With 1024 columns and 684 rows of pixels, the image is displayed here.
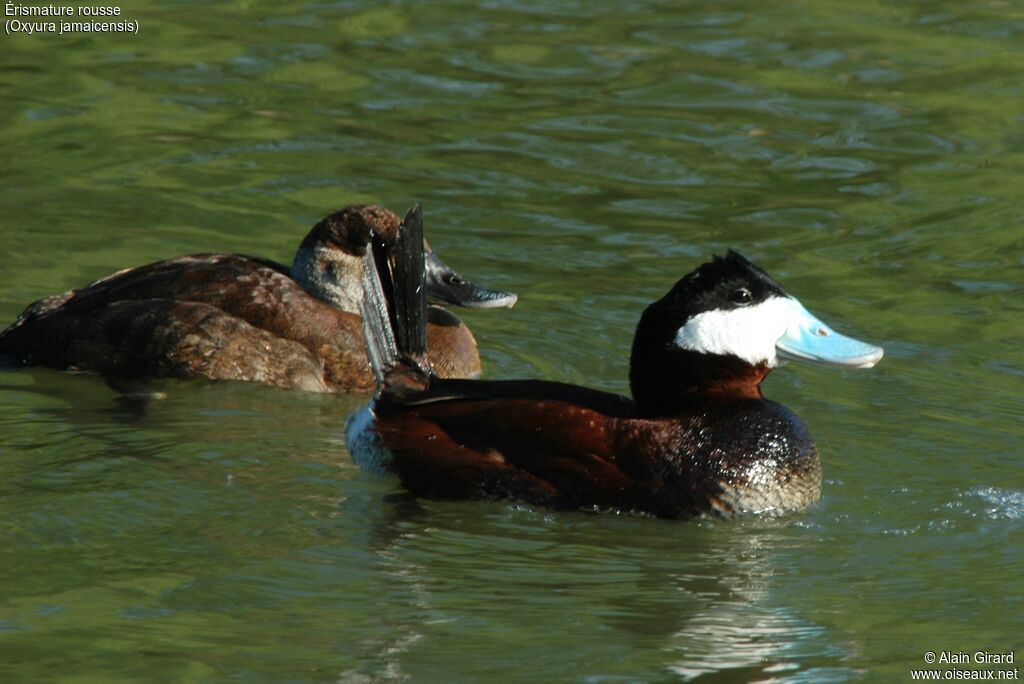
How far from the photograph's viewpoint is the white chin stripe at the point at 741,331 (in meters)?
6.63

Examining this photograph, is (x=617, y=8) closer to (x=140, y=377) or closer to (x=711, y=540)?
(x=140, y=377)

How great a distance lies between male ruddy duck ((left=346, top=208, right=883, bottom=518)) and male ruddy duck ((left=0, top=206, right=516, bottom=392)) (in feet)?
4.76

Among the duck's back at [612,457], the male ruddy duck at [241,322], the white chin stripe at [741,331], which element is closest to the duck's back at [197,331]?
the male ruddy duck at [241,322]

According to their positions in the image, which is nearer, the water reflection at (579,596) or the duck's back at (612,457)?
the water reflection at (579,596)

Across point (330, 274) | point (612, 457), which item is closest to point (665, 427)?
point (612, 457)

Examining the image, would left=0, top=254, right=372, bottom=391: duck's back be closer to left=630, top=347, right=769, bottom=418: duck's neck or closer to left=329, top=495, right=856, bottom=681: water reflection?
left=329, top=495, right=856, bottom=681: water reflection

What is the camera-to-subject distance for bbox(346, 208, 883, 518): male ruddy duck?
258 inches

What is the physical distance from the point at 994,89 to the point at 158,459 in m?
7.17

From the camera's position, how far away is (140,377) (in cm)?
820

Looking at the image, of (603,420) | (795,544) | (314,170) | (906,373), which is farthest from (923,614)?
(314,170)

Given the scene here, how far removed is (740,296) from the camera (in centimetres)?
666

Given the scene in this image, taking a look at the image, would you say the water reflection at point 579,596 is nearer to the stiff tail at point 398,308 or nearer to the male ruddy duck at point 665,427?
the male ruddy duck at point 665,427

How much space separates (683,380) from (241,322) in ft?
7.70

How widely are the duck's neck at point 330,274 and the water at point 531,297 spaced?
0.68 meters
